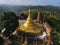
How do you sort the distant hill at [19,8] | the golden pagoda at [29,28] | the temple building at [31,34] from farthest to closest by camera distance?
the distant hill at [19,8] < the golden pagoda at [29,28] < the temple building at [31,34]

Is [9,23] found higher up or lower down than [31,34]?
higher up

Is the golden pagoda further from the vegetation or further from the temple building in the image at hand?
the vegetation

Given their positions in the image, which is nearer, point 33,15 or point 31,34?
point 31,34

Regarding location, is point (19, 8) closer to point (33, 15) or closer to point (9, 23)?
point (33, 15)

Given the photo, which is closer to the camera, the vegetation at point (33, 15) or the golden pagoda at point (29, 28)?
the vegetation at point (33, 15)

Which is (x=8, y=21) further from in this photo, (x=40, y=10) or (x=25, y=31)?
(x=40, y=10)

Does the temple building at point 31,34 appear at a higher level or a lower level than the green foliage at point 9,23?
lower

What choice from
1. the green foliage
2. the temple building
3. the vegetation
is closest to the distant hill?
the vegetation

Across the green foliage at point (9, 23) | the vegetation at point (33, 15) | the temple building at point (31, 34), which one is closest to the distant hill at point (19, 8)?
the vegetation at point (33, 15)

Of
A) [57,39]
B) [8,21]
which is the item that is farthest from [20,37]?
[57,39]

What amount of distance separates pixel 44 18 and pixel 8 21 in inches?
79.0

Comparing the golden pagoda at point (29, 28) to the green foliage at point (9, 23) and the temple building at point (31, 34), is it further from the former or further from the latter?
the green foliage at point (9, 23)

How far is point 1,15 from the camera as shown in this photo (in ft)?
19.8

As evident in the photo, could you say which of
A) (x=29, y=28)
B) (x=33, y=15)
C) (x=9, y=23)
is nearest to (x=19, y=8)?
(x=33, y=15)
